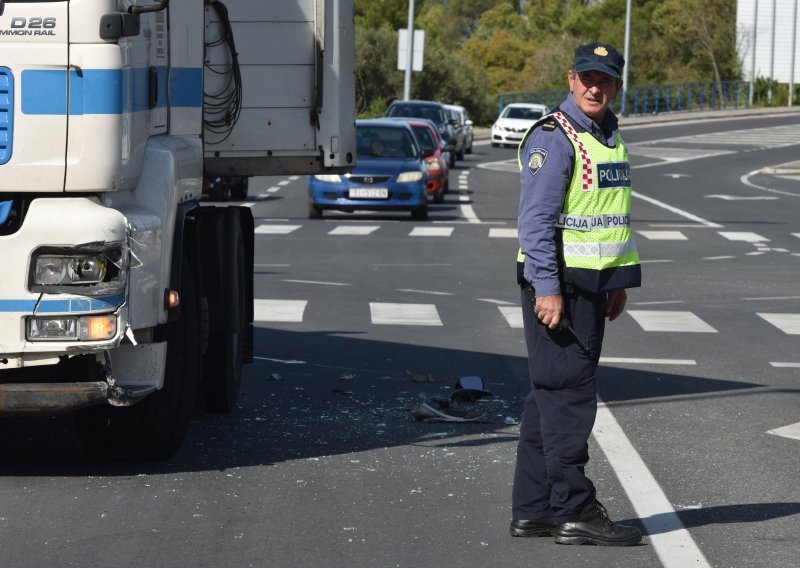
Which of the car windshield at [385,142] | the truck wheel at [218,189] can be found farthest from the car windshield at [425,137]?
the truck wheel at [218,189]

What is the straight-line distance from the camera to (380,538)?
648 centimetres

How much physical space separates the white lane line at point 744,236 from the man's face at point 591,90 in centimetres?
1721

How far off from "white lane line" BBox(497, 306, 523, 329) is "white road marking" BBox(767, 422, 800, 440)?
4.42 m

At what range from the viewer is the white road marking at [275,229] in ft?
77.7

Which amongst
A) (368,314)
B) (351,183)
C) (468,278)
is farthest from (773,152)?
(368,314)

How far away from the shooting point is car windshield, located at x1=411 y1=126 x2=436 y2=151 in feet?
103

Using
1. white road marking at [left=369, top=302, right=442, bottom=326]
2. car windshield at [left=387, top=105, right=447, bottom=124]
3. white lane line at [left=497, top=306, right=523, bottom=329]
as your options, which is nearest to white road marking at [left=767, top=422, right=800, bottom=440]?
white lane line at [left=497, top=306, right=523, bottom=329]

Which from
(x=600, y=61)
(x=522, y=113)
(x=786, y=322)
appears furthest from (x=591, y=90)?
(x=522, y=113)

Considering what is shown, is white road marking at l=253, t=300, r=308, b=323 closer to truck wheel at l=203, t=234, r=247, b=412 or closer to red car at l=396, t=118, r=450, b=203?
truck wheel at l=203, t=234, r=247, b=412

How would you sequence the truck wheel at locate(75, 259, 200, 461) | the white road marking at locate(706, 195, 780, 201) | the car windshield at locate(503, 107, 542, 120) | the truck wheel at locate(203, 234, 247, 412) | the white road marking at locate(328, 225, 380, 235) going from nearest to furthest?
1. the truck wheel at locate(75, 259, 200, 461)
2. the truck wheel at locate(203, 234, 247, 412)
3. the white road marking at locate(328, 225, 380, 235)
4. the white road marking at locate(706, 195, 780, 201)
5. the car windshield at locate(503, 107, 542, 120)

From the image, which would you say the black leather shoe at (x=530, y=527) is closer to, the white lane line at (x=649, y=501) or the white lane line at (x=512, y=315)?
the white lane line at (x=649, y=501)

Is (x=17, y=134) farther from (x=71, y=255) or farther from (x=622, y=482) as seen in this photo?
(x=622, y=482)

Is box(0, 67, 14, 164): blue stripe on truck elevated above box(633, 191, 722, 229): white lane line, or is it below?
above

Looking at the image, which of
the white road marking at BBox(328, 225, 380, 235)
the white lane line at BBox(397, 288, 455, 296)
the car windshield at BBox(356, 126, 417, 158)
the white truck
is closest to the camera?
the white truck
